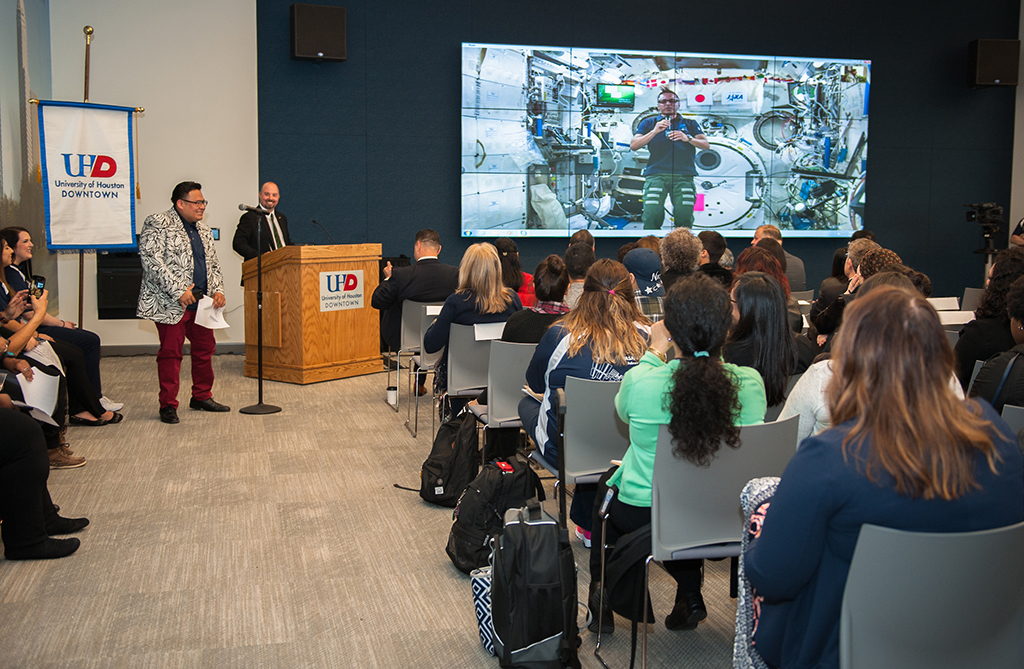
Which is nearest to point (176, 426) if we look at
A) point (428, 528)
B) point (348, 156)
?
point (428, 528)

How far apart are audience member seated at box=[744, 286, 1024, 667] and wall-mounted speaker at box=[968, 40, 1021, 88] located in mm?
9991

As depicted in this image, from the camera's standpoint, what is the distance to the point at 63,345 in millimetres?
5145

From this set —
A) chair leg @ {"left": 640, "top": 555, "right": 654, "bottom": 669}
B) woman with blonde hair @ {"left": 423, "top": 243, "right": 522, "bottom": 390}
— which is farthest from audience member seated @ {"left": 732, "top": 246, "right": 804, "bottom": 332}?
chair leg @ {"left": 640, "top": 555, "right": 654, "bottom": 669}

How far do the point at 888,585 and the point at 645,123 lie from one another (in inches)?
320

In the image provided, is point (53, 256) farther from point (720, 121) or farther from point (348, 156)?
point (720, 121)

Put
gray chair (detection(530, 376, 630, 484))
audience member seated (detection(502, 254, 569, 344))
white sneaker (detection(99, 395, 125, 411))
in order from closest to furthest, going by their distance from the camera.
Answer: gray chair (detection(530, 376, 630, 484)) → audience member seated (detection(502, 254, 569, 344)) → white sneaker (detection(99, 395, 125, 411))

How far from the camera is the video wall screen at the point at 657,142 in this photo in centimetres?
878

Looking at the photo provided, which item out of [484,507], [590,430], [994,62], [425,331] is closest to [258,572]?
[484,507]

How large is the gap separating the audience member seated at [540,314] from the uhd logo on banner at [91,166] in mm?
4459

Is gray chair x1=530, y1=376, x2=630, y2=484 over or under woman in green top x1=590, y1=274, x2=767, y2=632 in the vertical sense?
under

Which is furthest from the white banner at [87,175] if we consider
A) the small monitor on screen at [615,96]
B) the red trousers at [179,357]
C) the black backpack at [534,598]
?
the black backpack at [534,598]

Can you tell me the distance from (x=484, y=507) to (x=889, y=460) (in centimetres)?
197

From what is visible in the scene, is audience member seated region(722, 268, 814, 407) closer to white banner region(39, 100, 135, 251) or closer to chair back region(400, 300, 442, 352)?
chair back region(400, 300, 442, 352)

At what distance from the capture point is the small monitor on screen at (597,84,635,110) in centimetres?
894
